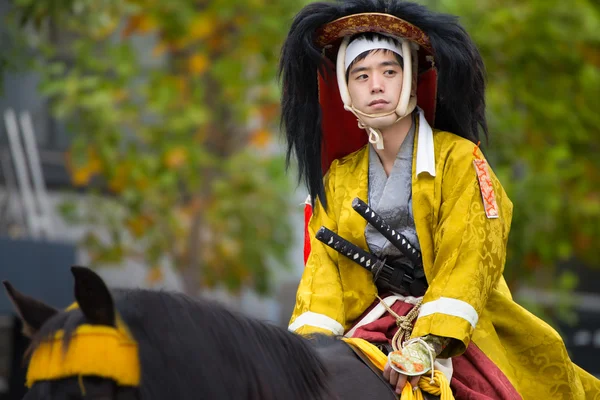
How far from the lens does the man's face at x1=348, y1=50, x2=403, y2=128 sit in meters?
2.98

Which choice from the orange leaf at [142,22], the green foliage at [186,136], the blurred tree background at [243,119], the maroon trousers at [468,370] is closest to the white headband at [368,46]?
the maroon trousers at [468,370]

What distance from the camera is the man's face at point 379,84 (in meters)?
2.98

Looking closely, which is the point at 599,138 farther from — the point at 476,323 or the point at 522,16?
the point at 476,323

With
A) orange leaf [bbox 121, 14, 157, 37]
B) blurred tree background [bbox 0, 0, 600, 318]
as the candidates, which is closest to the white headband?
blurred tree background [bbox 0, 0, 600, 318]

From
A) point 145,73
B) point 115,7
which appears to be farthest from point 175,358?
point 145,73

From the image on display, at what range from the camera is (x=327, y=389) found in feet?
7.76

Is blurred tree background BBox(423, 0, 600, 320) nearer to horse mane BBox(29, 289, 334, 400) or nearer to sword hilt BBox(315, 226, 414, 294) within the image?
sword hilt BBox(315, 226, 414, 294)

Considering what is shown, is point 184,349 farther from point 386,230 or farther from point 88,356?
point 386,230

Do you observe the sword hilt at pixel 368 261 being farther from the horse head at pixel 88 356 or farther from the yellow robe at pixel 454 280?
the horse head at pixel 88 356

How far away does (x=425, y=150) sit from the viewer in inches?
118

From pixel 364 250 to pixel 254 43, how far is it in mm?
6284

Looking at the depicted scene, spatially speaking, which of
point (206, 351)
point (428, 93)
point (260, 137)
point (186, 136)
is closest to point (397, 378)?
point (206, 351)

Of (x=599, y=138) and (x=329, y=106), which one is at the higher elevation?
(x=329, y=106)

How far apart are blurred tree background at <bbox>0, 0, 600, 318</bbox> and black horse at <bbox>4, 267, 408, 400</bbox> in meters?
6.42
